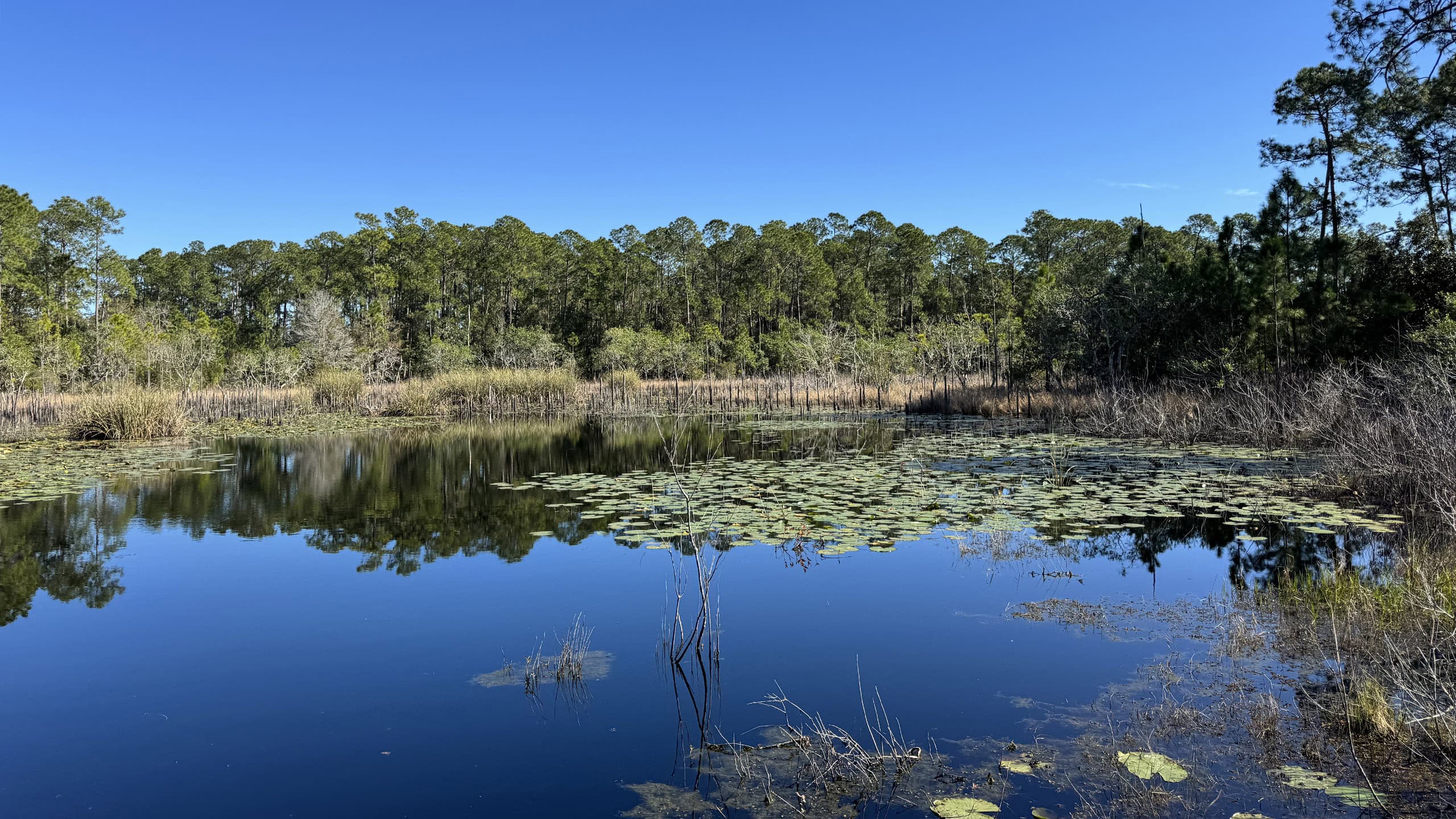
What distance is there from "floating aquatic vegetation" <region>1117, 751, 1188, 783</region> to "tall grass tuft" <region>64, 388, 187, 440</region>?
22281mm

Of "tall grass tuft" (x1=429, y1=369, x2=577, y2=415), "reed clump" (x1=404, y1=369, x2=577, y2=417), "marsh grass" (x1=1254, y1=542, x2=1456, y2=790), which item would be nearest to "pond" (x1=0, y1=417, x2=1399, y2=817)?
"marsh grass" (x1=1254, y1=542, x2=1456, y2=790)

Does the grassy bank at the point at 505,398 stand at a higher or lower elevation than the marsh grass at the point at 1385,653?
higher

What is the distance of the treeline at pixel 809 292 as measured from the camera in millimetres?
19125

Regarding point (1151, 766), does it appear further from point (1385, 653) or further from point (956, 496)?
point (956, 496)

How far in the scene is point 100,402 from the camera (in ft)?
63.1

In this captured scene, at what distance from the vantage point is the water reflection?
7852 millimetres

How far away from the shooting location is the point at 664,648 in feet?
18.7

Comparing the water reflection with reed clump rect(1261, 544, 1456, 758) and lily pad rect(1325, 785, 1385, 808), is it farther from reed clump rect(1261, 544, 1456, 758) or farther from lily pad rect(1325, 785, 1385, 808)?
lily pad rect(1325, 785, 1385, 808)

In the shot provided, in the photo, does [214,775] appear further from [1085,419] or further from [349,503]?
[1085,419]

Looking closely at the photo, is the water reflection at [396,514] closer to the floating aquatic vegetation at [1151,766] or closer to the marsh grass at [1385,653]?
the marsh grass at [1385,653]

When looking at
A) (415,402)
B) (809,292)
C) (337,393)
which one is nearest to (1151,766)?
(415,402)

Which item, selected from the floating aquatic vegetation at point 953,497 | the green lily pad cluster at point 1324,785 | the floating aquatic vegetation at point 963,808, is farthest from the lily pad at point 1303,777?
the floating aquatic vegetation at point 953,497

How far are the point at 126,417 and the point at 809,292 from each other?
50032 millimetres

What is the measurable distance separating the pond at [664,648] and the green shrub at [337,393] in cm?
2120
